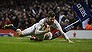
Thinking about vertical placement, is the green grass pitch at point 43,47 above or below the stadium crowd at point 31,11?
below

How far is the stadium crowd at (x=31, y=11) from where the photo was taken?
94.7 ft

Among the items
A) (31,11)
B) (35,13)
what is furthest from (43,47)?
(31,11)

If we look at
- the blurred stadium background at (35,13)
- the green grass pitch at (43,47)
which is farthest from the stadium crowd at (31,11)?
the green grass pitch at (43,47)

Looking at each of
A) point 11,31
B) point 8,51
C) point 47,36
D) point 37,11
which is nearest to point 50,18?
point 47,36

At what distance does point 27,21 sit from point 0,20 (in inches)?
131

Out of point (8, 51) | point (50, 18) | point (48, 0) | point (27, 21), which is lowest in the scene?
point (8, 51)

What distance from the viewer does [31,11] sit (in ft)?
103

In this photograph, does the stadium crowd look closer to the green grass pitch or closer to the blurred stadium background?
the blurred stadium background

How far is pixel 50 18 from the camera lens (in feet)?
56.5

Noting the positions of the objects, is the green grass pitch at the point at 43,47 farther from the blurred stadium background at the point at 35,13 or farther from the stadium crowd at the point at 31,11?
the stadium crowd at the point at 31,11

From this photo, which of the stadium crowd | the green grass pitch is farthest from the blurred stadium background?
the green grass pitch

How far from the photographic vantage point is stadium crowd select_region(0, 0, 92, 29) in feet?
94.7

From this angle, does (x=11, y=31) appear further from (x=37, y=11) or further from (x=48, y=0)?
(x=48, y=0)

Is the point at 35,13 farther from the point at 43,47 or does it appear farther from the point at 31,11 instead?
the point at 43,47
